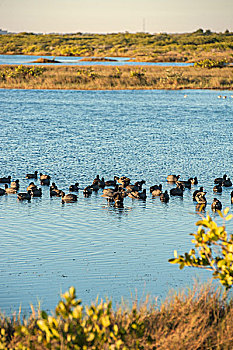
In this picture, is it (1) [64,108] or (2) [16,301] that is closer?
(2) [16,301]

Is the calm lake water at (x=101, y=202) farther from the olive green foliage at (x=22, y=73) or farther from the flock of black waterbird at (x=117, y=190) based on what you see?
the olive green foliage at (x=22, y=73)

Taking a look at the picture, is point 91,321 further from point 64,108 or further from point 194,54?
point 194,54

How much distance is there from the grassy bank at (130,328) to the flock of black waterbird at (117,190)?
9674mm

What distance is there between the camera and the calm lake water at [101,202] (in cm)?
1209

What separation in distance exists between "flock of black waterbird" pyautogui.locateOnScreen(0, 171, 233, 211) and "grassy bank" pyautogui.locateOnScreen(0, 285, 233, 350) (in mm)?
9674

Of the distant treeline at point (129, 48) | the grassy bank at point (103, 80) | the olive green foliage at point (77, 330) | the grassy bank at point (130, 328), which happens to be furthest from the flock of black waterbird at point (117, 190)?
the distant treeline at point (129, 48)

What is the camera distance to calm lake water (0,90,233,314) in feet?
39.7

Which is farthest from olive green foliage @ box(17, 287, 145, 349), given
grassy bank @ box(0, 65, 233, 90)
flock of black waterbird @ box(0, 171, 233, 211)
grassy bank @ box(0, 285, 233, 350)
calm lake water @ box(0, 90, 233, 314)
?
grassy bank @ box(0, 65, 233, 90)

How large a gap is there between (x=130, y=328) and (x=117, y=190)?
12.6 meters

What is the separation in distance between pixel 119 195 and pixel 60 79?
50805 millimetres

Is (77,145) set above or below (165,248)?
above

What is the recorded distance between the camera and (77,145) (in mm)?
32156

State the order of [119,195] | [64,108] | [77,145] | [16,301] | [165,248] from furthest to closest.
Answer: [64,108] < [77,145] < [119,195] < [165,248] < [16,301]

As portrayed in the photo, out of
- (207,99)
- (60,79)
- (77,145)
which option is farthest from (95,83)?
(77,145)
